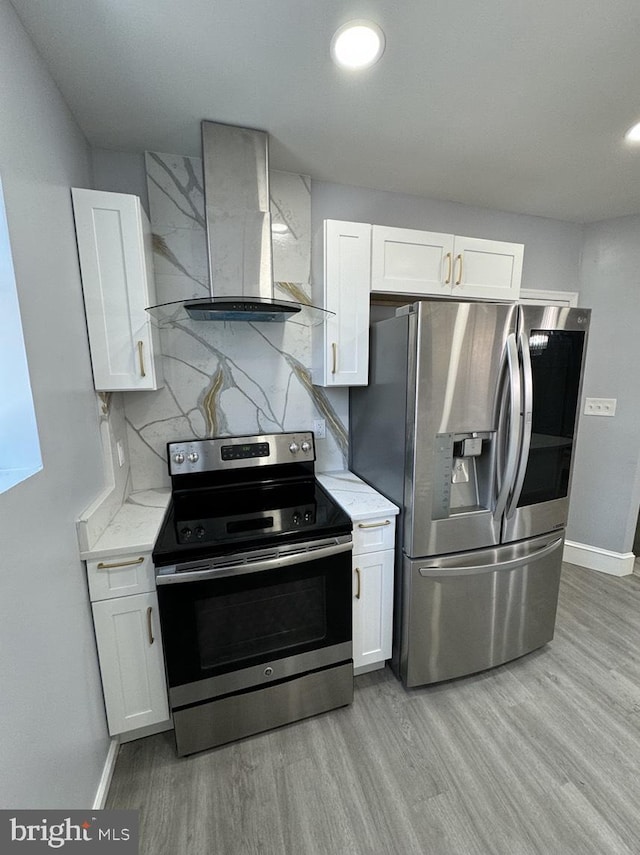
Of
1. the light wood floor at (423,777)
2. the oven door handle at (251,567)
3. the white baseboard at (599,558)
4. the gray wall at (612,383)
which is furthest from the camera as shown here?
the white baseboard at (599,558)

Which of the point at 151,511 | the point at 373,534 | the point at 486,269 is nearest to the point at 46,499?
the point at 151,511

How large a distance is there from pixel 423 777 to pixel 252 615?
2.98 ft

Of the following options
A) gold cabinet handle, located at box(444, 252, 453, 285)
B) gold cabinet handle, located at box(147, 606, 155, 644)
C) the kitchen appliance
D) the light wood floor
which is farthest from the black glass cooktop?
gold cabinet handle, located at box(444, 252, 453, 285)

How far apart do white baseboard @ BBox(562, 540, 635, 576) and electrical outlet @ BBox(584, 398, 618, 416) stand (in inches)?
41.3

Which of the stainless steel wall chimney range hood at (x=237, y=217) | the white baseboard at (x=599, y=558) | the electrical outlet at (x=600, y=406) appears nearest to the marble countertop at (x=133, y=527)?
the stainless steel wall chimney range hood at (x=237, y=217)

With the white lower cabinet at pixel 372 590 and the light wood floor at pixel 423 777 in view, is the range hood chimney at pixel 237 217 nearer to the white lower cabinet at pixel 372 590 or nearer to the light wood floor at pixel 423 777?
the white lower cabinet at pixel 372 590

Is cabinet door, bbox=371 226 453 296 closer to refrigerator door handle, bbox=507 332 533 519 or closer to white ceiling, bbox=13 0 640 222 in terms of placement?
white ceiling, bbox=13 0 640 222

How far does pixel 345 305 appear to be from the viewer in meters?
1.78

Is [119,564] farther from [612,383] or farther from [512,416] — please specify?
[612,383]

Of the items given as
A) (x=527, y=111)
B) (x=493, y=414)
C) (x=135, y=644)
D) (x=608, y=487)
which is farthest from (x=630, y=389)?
(x=135, y=644)

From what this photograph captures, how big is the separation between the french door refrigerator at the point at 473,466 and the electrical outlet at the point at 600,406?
1.22m

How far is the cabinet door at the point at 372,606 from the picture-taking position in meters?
1.64

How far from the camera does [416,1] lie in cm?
99

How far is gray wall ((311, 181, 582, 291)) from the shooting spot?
2041 mm
